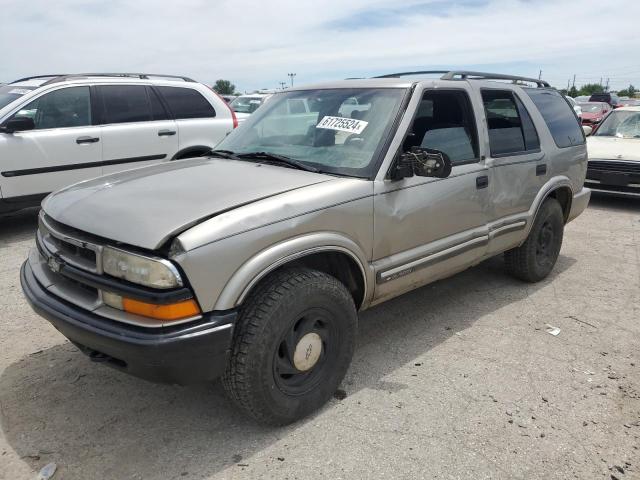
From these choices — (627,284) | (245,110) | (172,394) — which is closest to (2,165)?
(172,394)

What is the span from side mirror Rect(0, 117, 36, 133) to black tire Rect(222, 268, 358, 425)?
478cm

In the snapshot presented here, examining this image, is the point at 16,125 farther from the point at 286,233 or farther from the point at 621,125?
the point at 621,125

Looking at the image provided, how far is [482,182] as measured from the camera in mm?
3840

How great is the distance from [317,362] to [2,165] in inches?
193

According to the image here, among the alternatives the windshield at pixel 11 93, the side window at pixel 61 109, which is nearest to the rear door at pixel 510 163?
the side window at pixel 61 109

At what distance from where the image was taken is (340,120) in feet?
11.2

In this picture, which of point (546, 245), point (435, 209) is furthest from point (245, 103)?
point (435, 209)

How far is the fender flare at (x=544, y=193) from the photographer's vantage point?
448 centimetres

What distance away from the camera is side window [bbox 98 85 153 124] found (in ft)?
22.0

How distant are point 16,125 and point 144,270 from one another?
15.4 ft

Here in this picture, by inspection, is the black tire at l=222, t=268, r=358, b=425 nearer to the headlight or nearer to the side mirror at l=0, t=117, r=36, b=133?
the headlight

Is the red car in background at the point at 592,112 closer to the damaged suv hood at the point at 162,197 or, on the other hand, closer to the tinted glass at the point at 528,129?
the tinted glass at the point at 528,129

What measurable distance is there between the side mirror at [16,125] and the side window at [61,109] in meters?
0.12

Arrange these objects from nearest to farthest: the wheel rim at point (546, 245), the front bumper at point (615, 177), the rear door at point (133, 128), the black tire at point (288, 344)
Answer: the black tire at point (288, 344) → the wheel rim at point (546, 245) → the rear door at point (133, 128) → the front bumper at point (615, 177)
